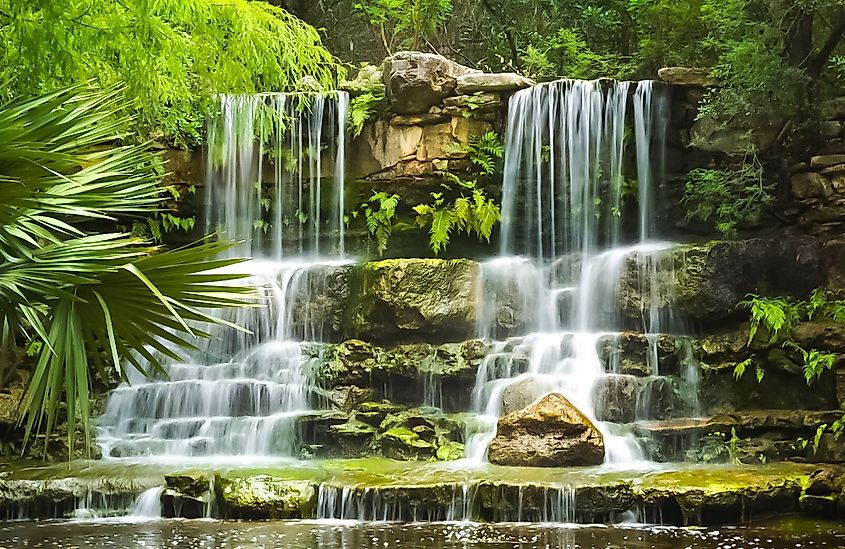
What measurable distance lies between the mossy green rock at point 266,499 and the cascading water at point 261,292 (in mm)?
1689

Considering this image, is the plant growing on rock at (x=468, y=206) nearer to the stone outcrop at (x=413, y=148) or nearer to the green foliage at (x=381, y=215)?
the stone outcrop at (x=413, y=148)

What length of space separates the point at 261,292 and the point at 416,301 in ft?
Answer: 7.94

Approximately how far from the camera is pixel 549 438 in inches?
386

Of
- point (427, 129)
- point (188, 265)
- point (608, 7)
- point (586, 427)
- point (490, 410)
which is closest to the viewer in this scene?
point (188, 265)

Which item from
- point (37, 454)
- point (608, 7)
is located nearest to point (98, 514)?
point (37, 454)

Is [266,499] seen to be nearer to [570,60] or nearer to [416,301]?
[416,301]

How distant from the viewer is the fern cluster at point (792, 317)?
10.8 m

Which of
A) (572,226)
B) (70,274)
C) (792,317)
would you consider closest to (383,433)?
(572,226)

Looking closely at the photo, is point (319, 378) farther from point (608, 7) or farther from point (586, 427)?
point (608, 7)

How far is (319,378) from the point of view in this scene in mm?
12484

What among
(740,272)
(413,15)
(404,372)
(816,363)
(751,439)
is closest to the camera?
(751,439)

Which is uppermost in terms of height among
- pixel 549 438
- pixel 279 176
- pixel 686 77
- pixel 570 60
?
pixel 570 60

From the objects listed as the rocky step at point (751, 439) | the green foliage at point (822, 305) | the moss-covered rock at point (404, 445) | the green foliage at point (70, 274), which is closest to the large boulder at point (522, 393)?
the moss-covered rock at point (404, 445)

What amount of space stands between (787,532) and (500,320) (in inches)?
237
